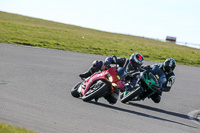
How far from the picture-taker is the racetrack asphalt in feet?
22.0

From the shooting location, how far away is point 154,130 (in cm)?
750

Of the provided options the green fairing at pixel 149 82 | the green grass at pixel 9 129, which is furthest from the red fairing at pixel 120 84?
the green grass at pixel 9 129

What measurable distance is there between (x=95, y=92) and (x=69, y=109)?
1063 millimetres

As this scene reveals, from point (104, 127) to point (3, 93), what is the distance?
10.0 ft

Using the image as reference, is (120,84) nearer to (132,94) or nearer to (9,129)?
(132,94)

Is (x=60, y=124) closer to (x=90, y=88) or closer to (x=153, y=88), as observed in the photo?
(x=90, y=88)

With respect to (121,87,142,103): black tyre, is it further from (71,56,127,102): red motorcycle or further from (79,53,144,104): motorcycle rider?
(71,56,127,102): red motorcycle

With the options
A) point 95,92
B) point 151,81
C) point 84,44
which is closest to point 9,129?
point 95,92

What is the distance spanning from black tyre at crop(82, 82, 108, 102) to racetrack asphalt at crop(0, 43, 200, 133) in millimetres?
153

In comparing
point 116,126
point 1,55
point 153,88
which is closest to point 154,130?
point 116,126

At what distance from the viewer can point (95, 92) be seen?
903cm

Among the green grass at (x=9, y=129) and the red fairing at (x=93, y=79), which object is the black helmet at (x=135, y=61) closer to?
the red fairing at (x=93, y=79)

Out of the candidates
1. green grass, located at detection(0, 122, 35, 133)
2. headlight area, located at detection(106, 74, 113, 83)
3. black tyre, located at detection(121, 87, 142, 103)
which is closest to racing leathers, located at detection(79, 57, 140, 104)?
black tyre, located at detection(121, 87, 142, 103)

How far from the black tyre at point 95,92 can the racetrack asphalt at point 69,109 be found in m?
0.15
